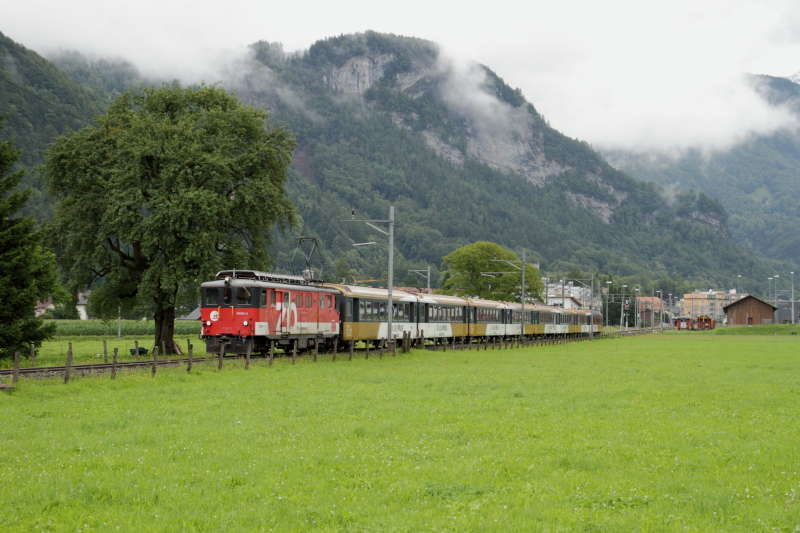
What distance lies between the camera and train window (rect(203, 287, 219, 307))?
34.7 meters

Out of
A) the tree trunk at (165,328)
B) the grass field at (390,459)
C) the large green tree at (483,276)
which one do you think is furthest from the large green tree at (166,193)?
the large green tree at (483,276)

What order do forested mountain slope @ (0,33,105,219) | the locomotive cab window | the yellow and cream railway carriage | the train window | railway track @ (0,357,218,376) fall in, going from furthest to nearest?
forested mountain slope @ (0,33,105,219)
the yellow and cream railway carriage
the train window
the locomotive cab window
railway track @ (0,357,218,376)

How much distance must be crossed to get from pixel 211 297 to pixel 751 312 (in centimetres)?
12339

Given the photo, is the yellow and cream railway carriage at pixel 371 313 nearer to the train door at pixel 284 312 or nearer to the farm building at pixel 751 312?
the train door at pixel 284 312

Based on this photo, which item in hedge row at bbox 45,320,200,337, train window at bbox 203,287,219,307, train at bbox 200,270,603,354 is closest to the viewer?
train at bbox 200,270,603,354

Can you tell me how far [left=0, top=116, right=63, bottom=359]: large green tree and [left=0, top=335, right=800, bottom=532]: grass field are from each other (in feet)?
28.1

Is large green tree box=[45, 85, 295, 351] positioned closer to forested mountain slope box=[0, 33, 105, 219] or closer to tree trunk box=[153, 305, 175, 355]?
tree trunk box=[153, 305, 175, 355]

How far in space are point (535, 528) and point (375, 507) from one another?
6.71 ft

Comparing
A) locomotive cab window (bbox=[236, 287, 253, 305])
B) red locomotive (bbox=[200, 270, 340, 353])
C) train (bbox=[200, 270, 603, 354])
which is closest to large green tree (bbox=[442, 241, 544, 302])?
train (bbox=[200, 270, 603, 354])

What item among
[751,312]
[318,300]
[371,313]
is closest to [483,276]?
[751,312]

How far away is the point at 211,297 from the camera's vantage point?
34.8m

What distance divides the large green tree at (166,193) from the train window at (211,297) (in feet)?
11.5

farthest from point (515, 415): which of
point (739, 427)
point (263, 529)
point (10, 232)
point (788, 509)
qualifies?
point (10, 232)

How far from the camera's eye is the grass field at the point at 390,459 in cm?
888
